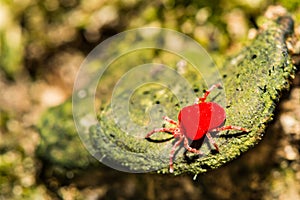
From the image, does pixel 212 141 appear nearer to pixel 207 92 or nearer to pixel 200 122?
pixel 200 122

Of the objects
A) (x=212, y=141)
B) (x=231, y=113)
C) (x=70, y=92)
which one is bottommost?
(x=212, y=141)

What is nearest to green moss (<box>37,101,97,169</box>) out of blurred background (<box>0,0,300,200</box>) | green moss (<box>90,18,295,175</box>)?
blurred background (<box>0,0,300,200</box>)

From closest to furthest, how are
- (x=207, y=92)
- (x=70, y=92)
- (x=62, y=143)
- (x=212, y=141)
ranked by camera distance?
(x=212, y=141) → (x=207, y=92) → (x=62, y=143) → (x=70, y=92)

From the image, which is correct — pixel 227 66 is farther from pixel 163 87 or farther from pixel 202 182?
pixel 202 182

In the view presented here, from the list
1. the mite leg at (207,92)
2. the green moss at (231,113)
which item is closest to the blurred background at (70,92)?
the green moss at (231,113)

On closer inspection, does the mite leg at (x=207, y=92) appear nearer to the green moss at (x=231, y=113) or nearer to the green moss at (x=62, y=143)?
the green moss at (x=231, y=113)

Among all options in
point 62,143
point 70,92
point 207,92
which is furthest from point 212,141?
point 70,92

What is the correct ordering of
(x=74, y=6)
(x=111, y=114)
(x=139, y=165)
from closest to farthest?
(x=139, y=165) → (x=111, y=114) → (x=74, y=6)

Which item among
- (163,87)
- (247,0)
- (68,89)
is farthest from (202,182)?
(68,89)
